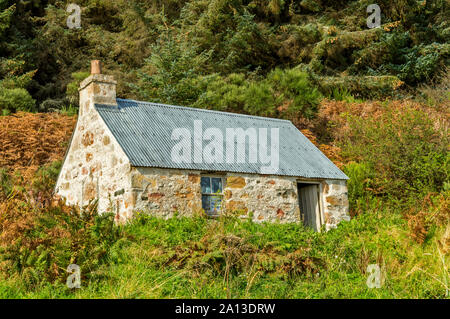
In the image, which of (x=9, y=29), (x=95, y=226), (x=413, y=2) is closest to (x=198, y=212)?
(x=95, y=226)

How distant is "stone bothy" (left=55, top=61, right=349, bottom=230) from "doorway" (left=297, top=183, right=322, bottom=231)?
1.0 inches

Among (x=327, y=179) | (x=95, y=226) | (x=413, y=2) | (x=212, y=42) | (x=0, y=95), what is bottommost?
(x=95, y=226)

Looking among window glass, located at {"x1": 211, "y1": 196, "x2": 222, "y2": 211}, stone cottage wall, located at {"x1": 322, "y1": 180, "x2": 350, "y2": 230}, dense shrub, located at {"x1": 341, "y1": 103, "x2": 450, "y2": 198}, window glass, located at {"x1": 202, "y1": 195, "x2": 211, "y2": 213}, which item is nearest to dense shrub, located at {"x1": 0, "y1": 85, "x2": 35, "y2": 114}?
window glass, located at {"x1": 202, "y1": 195, "x2": 211, "y2": 213}

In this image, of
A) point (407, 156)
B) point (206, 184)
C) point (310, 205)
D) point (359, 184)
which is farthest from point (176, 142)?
point (407, 156)

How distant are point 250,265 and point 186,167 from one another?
143 inches

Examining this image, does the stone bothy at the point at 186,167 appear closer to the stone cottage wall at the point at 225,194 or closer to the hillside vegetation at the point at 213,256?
the stone cottage wall at the point at 225,194

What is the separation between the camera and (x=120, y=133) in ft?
36.3

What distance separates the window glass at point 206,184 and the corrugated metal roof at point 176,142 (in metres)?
0.30

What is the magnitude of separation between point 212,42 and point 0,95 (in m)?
9.48

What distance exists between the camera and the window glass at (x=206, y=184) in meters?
11.2

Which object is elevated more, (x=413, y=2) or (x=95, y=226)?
(x=413, y=2)

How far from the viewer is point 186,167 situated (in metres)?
10.8

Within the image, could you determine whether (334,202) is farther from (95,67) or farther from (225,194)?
(95,67)

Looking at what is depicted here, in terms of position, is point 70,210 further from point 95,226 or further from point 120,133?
point 120,133
